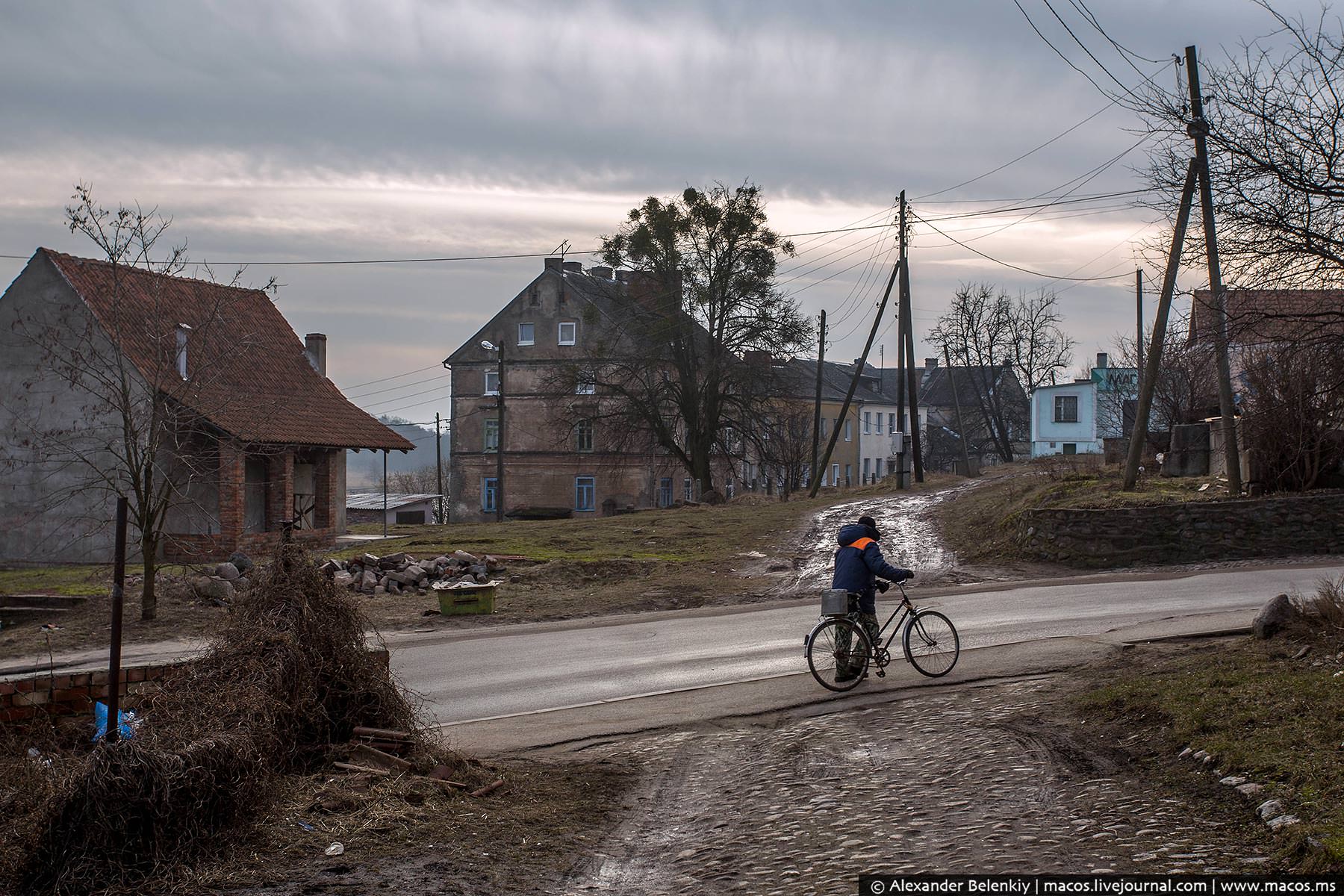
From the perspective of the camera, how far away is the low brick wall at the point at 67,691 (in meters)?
7.04

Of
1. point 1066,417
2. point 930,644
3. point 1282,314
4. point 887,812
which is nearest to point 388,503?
point 1066,417

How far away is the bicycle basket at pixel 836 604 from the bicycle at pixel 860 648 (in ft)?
0.03

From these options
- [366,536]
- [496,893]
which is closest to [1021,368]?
[366,536]

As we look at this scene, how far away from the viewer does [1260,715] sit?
7.18m

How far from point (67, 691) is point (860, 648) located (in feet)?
22.2

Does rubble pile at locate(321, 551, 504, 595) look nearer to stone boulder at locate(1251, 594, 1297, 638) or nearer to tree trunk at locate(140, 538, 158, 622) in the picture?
tree trunk at locate(140, 538, 158, 622)

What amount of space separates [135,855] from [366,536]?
34.6m

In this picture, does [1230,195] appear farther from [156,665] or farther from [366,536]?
[366,536]

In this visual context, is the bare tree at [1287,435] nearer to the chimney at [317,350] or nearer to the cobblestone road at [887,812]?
the cobblestone road at [887,812]

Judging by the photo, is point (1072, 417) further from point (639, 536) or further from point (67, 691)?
point (67, 691)

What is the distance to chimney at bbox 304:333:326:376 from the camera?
3922cm

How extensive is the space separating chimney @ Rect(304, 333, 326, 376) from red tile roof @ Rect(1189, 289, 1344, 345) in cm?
3183

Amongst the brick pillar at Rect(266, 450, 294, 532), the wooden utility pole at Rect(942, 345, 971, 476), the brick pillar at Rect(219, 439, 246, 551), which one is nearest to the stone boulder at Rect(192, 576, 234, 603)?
the brick pillar at Rect(219, 439, 246, 551)

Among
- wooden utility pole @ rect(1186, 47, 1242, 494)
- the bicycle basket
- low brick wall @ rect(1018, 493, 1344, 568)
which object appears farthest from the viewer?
low brick wall @ rect(1018, 493, 1344, 568)
